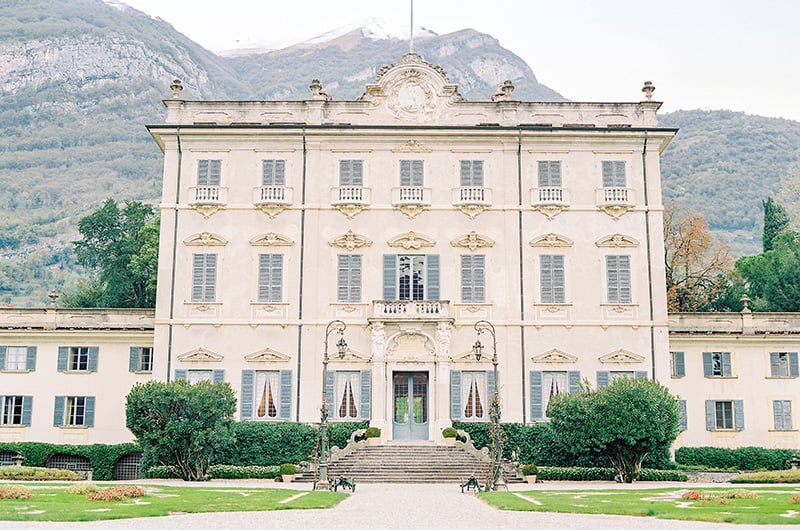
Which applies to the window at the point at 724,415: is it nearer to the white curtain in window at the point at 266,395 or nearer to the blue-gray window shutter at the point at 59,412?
the white curtain in window at the point at 266,395

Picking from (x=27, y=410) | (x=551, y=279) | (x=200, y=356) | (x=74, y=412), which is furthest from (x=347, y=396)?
(x=27, y=410)

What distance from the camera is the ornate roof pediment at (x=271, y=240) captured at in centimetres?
4006

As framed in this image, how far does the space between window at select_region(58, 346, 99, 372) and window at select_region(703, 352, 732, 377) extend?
2748 centimetres

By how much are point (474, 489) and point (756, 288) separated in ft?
114

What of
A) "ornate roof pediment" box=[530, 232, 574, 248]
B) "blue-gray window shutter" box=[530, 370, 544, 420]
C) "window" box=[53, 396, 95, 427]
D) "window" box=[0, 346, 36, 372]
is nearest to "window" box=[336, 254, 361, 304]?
"ornate roof pediment" box=[530, 232, 574, 248]

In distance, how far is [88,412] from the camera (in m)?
40.9

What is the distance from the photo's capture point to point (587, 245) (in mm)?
40281

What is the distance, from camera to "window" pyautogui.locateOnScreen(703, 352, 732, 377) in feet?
135

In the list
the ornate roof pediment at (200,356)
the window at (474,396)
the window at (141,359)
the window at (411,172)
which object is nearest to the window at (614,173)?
the window at (411,172)

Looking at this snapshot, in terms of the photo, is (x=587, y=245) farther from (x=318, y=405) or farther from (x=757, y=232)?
(x=757, y=232)

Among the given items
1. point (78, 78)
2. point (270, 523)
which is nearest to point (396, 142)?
point (270, 523)

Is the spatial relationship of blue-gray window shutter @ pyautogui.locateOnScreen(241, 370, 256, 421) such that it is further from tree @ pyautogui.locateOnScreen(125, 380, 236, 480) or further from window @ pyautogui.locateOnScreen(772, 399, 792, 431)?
window @ pyautogui.locateOnScreen(772, 399, 792, 431)

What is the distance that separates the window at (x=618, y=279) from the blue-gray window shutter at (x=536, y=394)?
455cm

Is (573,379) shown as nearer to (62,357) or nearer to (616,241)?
(616,241)
